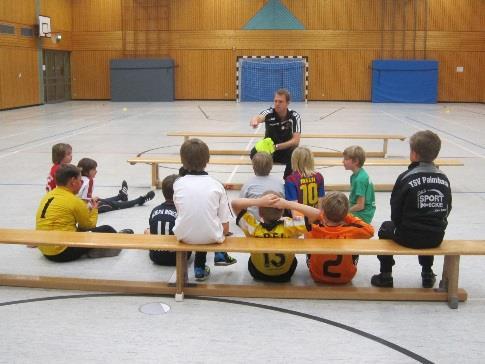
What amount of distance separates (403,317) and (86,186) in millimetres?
3569

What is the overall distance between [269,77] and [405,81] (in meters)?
6.64

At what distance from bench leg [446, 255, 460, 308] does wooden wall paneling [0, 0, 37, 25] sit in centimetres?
2236

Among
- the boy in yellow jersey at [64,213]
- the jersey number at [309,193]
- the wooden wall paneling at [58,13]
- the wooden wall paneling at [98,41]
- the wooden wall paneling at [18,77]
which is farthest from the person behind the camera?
the wooden wall paneling at [98,41]

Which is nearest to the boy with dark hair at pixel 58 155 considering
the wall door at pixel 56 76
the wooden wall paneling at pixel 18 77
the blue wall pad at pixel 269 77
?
the wooden wall paneling at pixel 18 77

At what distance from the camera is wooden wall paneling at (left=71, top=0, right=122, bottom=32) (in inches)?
1140

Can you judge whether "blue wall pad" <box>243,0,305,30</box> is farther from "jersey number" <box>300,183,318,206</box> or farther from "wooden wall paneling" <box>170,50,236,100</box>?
"jersey number" <box>300,183,318,206</box>

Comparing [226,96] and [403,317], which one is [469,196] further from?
[226,96]

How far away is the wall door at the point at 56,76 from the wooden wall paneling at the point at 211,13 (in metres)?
5.68

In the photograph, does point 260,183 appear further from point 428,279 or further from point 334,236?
point 428,279

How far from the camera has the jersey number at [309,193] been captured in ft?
17.6

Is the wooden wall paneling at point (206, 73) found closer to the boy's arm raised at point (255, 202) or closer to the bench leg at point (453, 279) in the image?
the boy's arm raised at point (255, 202)

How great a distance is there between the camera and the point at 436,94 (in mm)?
28531

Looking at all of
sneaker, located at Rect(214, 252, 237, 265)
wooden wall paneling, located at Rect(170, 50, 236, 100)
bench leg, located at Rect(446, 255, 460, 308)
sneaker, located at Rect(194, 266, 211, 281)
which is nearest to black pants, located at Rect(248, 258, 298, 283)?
sneaker, located at Rect(194, 266, 211, 281)

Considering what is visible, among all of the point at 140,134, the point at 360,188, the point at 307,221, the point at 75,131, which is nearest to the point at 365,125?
the point at 140,134
